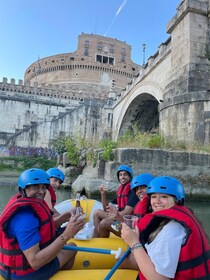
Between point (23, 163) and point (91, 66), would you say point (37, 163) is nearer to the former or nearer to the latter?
point (23, 163)

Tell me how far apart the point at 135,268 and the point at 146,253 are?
879 millimetres

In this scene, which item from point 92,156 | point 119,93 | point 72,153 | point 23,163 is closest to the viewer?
point 92,156

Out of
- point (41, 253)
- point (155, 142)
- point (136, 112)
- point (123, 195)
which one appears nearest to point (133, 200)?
point (123, 195)

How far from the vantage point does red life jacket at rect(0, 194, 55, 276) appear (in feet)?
6.63

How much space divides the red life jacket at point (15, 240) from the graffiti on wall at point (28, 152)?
1849 cm

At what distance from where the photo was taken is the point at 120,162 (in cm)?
912

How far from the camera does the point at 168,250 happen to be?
5.25 ft

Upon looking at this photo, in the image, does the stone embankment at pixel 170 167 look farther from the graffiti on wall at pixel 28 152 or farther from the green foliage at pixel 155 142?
the graffiti on wall at pixel 28 152

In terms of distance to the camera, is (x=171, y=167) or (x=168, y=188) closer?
(x=168, y=188)

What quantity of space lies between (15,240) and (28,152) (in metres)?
19.3

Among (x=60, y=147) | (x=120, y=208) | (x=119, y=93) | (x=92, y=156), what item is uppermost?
(x=119, y=93)

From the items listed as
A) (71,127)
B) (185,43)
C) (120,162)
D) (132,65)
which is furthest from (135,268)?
(132,65)

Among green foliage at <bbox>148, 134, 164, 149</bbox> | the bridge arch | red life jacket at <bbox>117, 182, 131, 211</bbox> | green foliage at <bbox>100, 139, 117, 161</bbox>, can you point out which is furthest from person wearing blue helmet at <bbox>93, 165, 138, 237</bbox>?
the bridge arch

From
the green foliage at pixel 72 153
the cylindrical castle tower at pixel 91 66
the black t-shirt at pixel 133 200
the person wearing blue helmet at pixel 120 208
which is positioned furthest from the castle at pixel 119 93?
the black t-shirt at pixel 133 200
